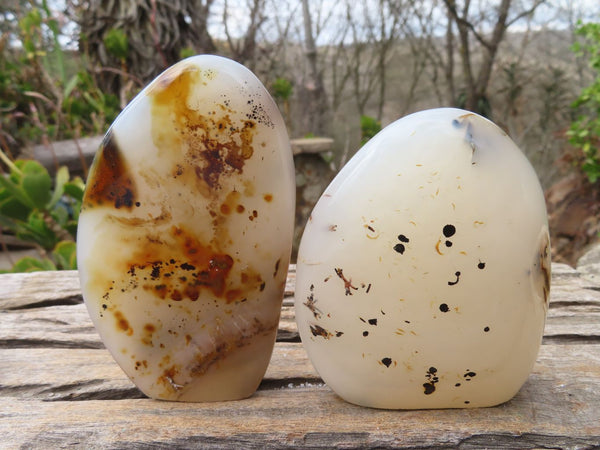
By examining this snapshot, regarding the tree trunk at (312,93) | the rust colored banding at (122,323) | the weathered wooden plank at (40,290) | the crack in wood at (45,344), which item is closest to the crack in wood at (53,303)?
the weathered wooden plank at (40,290)

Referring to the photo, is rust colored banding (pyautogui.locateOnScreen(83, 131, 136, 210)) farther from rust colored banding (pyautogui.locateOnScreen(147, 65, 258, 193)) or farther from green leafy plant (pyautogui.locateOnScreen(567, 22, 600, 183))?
green leafy plant (pyautogui.locateOnScreen(567, 22, 600, 183))

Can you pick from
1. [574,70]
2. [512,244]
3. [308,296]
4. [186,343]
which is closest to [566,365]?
[512,244]

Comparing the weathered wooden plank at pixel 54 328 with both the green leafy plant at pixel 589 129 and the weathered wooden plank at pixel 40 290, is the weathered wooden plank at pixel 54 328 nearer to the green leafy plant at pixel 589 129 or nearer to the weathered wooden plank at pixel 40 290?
the weathered wooden plank at pixel 40 290

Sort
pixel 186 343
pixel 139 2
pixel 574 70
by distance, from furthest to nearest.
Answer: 1. pixel 574 70
2. pixel 139 2
3. pixel 186 343

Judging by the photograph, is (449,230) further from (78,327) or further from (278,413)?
(78,327)

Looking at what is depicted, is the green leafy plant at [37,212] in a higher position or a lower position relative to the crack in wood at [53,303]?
higher

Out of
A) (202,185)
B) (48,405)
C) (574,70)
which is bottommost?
(48,405)

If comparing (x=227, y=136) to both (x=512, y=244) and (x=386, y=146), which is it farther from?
(x=512, y=244)
